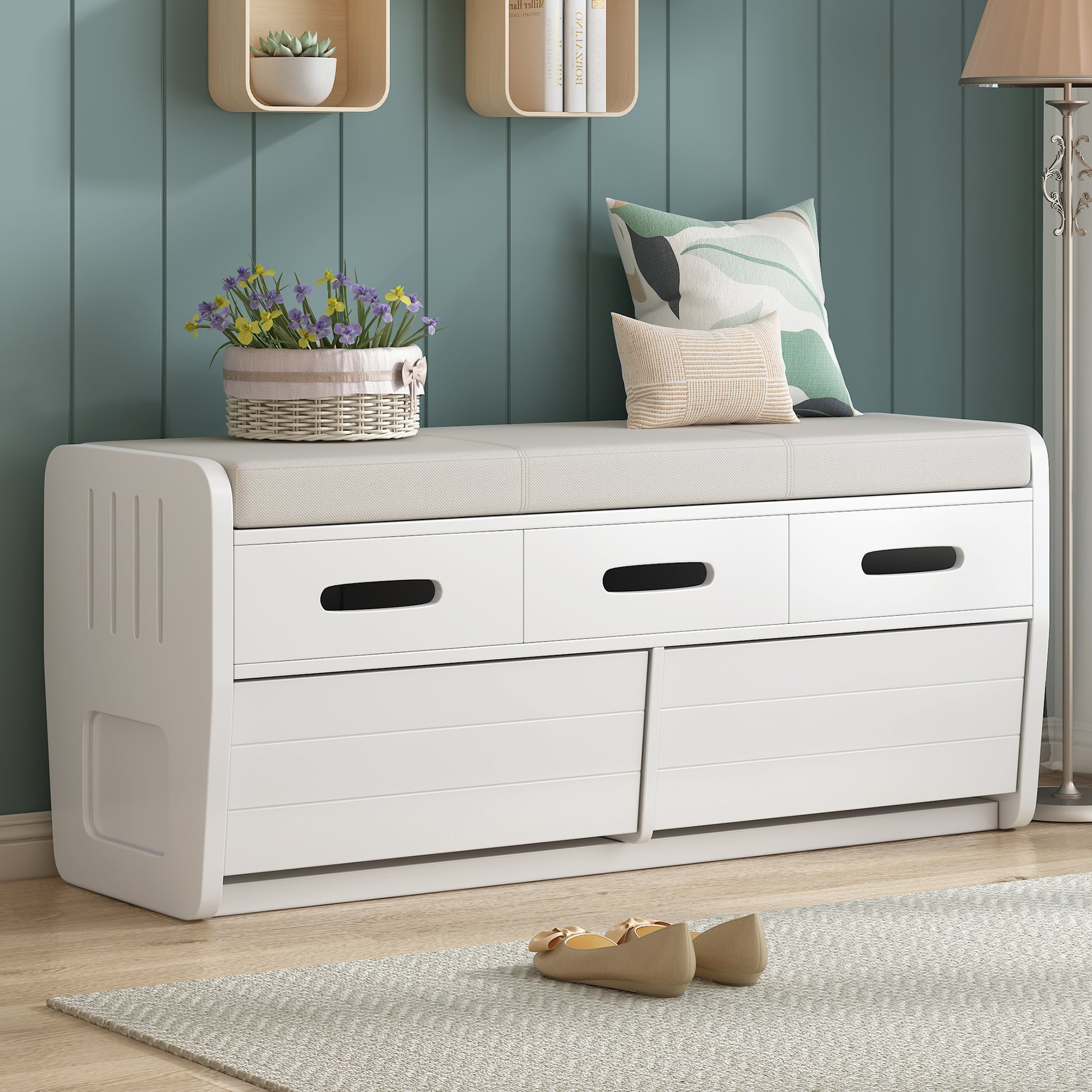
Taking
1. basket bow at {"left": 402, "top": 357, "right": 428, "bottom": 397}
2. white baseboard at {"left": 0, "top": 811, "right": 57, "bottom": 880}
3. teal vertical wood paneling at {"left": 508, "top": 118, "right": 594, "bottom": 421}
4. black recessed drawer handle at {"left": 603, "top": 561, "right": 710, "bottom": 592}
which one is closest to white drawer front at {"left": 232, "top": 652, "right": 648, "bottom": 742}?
black recessed drawer handle at {"left": 603, "top": 561, "right": 710, "bottom": 592}

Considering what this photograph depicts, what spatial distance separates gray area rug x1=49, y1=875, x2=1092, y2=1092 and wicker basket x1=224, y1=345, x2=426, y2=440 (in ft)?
2.54

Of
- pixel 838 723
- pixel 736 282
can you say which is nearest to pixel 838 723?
pixel 838 723

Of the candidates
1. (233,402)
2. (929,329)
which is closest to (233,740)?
(233,402)

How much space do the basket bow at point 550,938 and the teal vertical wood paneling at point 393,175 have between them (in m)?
1.20

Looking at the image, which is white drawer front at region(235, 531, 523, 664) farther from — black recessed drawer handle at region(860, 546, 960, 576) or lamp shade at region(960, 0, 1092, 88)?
lamp shade at region(960, 0, 1092, 88)

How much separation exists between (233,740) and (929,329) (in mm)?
1705

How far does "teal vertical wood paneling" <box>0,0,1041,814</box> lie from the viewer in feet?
9.02

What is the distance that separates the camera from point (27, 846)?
2.76 m

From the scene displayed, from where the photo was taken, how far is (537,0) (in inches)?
117

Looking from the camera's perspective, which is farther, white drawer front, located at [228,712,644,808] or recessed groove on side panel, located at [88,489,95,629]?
recessed groove on side panel, located at [88,489,95,629]

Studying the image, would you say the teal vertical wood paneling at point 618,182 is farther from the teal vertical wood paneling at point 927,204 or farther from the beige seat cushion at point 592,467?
the teal vertical wood paneling at point 927,204

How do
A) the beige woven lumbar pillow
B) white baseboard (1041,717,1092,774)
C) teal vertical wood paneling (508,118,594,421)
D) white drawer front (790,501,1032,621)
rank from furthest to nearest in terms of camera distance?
white baseboard (1041,717,1092,774), teal vertical wood paneling (508,118,594,421), the beige woven lumbar pillow, white drawer front (790,501,1032,621)

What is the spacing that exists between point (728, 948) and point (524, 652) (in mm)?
604

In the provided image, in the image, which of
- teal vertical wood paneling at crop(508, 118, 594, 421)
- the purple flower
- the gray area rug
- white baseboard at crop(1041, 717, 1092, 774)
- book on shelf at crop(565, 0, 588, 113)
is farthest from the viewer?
white baseboard at crop(1041, 717, 1092, 774)
